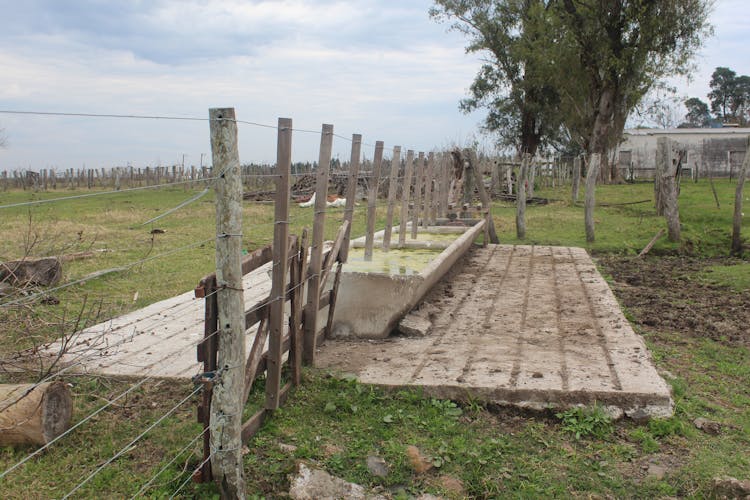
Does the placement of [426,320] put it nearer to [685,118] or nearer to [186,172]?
[186,172]

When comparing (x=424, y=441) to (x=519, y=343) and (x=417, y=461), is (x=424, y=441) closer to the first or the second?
(x=417, y=461)

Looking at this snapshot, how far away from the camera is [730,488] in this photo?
3387mm

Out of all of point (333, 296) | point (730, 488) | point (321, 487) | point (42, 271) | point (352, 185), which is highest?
point (352, 185)

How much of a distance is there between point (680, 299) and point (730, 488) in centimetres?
510

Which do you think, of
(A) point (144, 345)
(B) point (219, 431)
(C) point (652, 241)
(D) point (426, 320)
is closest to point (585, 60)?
(C) point (652, 241)

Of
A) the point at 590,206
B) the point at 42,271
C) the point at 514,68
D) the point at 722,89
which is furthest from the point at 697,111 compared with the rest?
the point at 42,271

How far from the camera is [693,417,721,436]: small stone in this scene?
4133 millimetres

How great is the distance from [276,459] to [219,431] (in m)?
0.57

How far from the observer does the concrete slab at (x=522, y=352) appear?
4406mm

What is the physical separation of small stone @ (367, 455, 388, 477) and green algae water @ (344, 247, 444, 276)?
2.92m

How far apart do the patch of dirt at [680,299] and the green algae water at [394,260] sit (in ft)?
7.47

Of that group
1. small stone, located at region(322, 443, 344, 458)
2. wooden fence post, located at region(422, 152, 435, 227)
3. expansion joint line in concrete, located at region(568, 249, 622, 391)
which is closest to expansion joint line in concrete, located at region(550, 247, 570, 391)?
expansion joint line in concrete, located at region(568, 249, 622, 391)

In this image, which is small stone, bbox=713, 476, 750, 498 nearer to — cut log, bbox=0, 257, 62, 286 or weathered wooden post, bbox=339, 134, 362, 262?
weathered wooden post, bbox=339, 134, 362, 262

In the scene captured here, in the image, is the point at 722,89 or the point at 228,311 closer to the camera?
the point at 228,311
